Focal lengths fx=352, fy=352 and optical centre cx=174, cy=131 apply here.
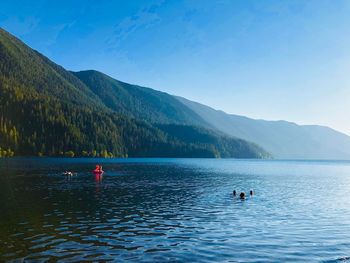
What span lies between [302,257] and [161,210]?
26.9 m

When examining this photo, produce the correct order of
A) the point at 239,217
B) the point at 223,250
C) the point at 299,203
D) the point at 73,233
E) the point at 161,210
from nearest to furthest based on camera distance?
the point at 223,250, the point at 73,233, the point at 239,217, the point at 161,210, the point at 299,203

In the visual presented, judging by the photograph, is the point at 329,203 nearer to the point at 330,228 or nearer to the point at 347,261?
the point at 330,228

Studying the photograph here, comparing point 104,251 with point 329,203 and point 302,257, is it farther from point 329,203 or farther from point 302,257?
point 329,203

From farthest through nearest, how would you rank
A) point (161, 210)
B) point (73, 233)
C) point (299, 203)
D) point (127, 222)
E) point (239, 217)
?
point (299, 203) → point (161, 210) → point (239, 217) → point (127, 222) → point (73, 233)

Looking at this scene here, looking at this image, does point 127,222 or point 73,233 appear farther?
point 127,222

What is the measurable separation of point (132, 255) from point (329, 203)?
5471cm

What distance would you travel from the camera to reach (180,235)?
38.2 meters

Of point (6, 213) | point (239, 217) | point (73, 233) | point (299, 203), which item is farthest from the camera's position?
point (299, 203)

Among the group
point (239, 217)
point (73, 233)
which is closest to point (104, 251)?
point (73, 233)

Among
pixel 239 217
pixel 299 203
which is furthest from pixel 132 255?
pixel 299 203

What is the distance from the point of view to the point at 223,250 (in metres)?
32.9

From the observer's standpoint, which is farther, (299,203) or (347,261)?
(299,203)

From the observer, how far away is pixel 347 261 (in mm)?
30766

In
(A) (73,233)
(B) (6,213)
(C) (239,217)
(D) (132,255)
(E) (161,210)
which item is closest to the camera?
(D) (132,255)
